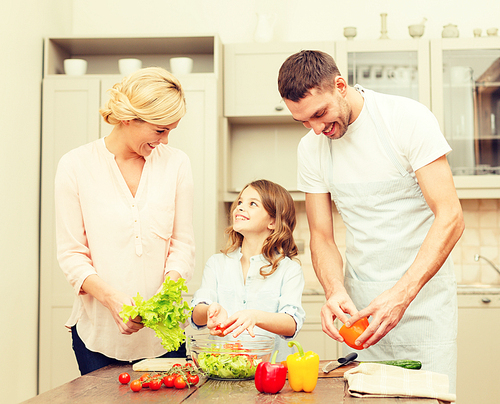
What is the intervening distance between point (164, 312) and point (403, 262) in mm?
764

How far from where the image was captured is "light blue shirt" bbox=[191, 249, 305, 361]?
1846mm

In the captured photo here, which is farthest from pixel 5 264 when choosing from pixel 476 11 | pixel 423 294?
pixel 476 11

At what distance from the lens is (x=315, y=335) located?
10.1 feet

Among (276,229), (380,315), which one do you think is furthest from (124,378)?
(276,229)

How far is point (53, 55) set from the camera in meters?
3.26

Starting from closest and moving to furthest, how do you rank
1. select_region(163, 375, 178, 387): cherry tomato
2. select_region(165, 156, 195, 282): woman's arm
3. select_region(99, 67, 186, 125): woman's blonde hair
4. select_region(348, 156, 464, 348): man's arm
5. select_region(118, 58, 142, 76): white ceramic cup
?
select_region(163, 375, 178, 387): cherry tomato, select_region(348, 156, 464, 348): man's arm, select_region(99, 67, 186, 125): woman's blonde hair, select_region(165, 156, 195, 282): woman's arm, select_region(118, 58, 142, 76): white ceramic cup

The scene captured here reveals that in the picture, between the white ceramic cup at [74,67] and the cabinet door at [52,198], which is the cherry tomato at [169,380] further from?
the white ceramic cup at [74,67]

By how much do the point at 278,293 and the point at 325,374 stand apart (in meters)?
0.54

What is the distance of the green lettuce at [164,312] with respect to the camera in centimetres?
138

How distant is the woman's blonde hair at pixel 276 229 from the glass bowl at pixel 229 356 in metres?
0.57

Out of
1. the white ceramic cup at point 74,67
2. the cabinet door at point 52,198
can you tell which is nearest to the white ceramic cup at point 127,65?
the cabinet door at point 52,198

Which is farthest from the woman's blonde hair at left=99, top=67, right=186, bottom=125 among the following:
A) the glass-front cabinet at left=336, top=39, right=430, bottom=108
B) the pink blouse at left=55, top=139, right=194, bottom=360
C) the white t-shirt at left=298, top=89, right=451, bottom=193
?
the glass-front cabinet at left=336, top=39, right=430, bottom=108

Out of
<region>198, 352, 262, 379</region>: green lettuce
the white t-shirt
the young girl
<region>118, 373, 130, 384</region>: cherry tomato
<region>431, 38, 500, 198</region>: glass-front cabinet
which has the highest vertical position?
<region>431, 38, 500, 198</region>: glass-front cabinet

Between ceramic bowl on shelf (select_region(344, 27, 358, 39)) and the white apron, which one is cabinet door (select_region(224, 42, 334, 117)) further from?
the white apron
